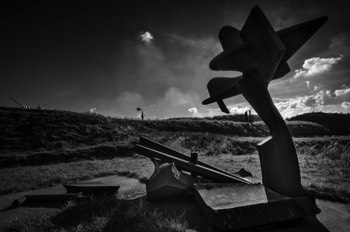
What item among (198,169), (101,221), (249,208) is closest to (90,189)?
(101,221)

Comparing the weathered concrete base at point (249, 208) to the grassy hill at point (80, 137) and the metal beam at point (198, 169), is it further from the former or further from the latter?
the grassy hill at point (80, 137)

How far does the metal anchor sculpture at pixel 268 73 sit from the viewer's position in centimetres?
251

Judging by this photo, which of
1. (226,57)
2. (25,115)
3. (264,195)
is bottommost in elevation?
(264,195)

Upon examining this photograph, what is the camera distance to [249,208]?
78.9 inches

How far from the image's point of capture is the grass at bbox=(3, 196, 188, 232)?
2.08 m

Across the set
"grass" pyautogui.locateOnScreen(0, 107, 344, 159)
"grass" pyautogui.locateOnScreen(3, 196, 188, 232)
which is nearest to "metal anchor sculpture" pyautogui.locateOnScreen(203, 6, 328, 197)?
"grass" pyautogui.locateOnScreen(3, 196, 188, 232)

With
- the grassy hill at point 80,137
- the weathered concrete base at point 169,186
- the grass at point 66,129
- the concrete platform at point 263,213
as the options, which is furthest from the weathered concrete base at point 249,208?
the grass at point 66,129

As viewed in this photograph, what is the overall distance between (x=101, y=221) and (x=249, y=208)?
1.92 meters

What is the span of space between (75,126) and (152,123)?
9.36m

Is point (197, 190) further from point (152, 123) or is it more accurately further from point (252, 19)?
point (152, 123)

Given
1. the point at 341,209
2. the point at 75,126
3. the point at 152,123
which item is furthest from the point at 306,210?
the point at 152,123

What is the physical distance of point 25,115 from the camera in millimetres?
18422

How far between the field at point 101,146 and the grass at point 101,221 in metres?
2.53

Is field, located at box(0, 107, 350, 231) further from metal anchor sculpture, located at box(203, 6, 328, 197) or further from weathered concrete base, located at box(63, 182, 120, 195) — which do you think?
metal anchor sculpture, located at box(203, 6, 328, 197)
